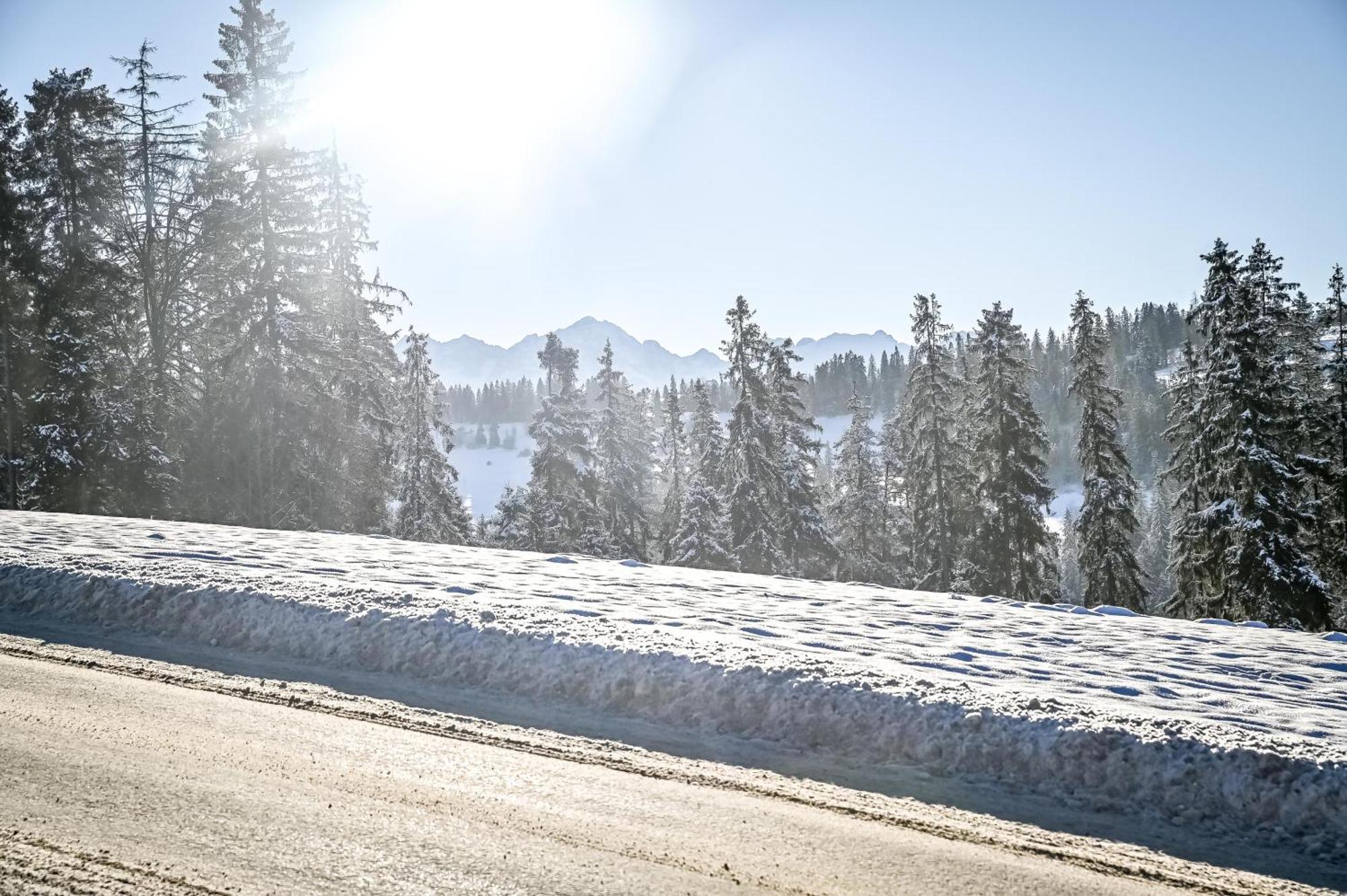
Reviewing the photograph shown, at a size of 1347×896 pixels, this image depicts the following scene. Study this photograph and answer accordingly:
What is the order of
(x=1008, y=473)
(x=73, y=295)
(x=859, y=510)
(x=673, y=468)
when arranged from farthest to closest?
(x=673, y=468)
(x=859, y=510)
(x=1008, y=473)
(x=73, y=295)

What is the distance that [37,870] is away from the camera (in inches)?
131

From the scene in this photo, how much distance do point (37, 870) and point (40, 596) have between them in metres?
7.78

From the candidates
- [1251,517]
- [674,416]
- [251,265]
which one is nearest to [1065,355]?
[674,416]

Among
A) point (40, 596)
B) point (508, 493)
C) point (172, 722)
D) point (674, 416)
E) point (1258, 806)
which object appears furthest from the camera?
point (674, 416)

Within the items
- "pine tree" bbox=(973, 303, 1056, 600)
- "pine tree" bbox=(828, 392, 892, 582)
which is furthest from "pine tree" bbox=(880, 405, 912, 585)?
"pine tree" bbox=(973, 303, 1056, 600)

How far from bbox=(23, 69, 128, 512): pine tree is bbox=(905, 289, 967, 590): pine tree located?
30590mm

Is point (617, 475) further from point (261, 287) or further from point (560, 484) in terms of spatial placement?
point (261, 287)

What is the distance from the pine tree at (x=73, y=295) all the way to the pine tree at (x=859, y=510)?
104ft

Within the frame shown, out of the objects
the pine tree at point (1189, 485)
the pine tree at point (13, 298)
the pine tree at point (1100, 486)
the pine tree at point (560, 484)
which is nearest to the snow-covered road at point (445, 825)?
the pine tree at point (1189, 485)

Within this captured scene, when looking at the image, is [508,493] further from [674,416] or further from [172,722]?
[172,722]

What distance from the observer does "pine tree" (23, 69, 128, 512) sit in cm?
2506

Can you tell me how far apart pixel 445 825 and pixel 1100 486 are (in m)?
32.0

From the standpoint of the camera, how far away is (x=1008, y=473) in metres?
29.8

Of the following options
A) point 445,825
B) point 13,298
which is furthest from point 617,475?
point 445,825
